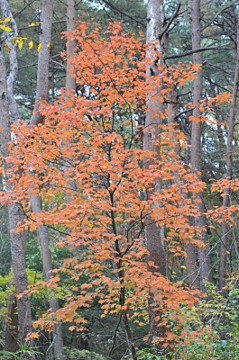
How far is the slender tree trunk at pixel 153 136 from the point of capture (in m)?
5.53

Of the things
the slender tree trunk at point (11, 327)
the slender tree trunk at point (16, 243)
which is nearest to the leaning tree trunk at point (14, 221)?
the slender tree trunk at point (16, 243)

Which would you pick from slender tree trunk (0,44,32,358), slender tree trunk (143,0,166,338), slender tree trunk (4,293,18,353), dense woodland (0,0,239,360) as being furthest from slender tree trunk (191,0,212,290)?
slender tree trunk (0,44,32,358)

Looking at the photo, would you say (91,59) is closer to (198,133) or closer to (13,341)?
(198,133)

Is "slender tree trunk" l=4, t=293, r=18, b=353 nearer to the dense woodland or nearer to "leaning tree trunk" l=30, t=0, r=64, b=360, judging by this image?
the dense woodland

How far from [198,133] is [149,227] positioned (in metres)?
4.31

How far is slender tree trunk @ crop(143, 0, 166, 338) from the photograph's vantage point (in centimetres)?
553

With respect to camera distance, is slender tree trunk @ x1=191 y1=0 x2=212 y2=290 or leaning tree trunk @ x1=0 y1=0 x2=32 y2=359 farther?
slender tree trunk @ x1=191 y1=0 x2=212 y2=290

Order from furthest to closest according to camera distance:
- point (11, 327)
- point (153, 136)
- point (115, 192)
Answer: point (11, 327) < point (153, 136) < point (115, 192)

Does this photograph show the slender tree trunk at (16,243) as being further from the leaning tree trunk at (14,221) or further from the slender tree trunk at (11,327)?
the slender tree trunk at (11,327)

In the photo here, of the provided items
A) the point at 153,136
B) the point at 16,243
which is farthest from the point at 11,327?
the point at 153,136

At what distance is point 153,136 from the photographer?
6.09 meters

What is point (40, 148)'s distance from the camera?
5.88 metres

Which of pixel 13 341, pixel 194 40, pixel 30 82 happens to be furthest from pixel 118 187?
pixel 30 82

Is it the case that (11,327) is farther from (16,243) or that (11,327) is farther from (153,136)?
(153,136)
